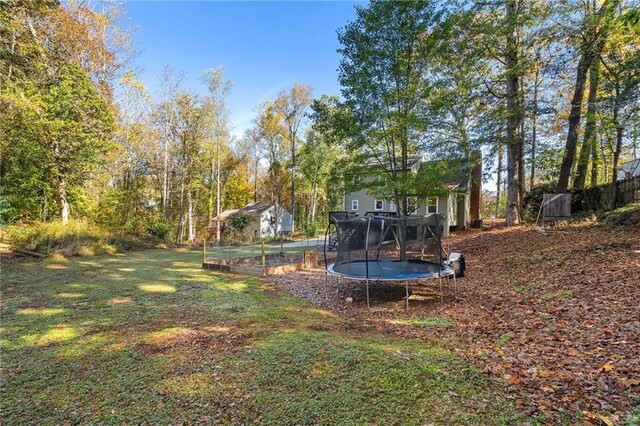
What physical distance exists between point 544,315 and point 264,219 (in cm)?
2309

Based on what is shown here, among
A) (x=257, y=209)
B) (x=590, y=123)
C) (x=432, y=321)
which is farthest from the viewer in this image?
(x=257, y=209)

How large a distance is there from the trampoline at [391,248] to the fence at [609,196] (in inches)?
267

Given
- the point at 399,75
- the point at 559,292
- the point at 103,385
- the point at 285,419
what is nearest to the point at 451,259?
the point at 559,292

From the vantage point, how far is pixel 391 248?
25.4ft

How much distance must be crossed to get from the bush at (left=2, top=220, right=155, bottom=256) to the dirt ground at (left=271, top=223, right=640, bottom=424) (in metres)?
8.91

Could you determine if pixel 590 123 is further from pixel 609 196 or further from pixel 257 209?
pixel 257 209

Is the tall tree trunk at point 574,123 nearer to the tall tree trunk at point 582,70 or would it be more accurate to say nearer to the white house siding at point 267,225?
the tall tree trunk at point 582,70

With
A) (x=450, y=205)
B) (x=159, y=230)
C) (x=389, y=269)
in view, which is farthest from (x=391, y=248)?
(x=159, y=230)

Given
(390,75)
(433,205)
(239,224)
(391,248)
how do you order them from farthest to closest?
(239,224) → (433,205) → (390,75) → (391,248)

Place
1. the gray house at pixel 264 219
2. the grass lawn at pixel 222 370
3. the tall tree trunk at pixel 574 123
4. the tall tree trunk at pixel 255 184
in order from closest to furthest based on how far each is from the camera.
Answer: the grass lawn at pixel 222 370 → the tall tree trunk at pixel 574 123 → the gray house at pixel 264 219 → the tall tree trunk at pixel 255 184

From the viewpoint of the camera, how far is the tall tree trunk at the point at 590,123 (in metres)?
9.11

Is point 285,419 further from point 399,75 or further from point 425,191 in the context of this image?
point 399,75

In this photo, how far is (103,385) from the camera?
2867 millimetres

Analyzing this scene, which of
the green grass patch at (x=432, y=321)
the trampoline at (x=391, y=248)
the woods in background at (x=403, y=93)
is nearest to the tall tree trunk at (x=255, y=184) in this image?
the woods in background at (x=403, y=93)
